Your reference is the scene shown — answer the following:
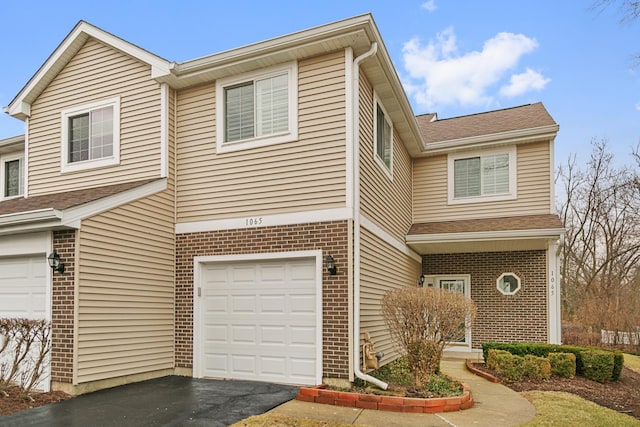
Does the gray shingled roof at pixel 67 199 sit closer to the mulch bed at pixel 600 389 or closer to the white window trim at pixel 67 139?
the white window trim at pixel 67 139

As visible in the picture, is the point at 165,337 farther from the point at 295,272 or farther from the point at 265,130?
the point at 265,130

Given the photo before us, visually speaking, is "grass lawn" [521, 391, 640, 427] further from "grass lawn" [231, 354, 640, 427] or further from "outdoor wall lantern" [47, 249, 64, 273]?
"outdoor wall lantern" [47, 249, 64, 273]

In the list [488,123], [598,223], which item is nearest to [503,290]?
[488,123]

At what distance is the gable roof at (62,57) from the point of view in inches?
368

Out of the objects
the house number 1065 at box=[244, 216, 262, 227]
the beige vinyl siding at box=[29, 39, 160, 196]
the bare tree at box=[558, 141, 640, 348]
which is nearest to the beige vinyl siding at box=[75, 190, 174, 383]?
the beige vinyl siding at box=[29, 39, 160, 196]

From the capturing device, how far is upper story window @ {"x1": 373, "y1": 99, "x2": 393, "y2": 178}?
9414mm

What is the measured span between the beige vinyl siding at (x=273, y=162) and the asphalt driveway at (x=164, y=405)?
2871 mm

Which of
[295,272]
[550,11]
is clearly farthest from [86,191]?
[550,11]

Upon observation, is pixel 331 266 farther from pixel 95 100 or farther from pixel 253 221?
pixel 95 100

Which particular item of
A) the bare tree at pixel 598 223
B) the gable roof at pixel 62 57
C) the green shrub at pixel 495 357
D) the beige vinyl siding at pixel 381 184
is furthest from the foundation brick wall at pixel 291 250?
the bare tree at pixel 598 223

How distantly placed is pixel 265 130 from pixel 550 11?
18.5 feet

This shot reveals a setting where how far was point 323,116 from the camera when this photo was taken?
8.05 metres

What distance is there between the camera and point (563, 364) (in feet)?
30.7

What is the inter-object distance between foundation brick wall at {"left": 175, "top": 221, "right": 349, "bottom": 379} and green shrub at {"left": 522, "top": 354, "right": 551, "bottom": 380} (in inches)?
156
